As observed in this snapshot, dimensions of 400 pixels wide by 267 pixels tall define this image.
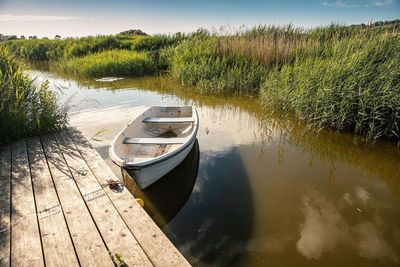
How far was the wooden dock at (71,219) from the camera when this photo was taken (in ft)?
6.70

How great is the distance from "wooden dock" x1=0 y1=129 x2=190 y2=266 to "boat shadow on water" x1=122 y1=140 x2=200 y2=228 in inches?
23.6

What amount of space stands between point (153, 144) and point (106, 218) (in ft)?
5.92

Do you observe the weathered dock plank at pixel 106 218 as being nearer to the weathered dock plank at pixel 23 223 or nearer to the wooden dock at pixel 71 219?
the wooden dock at pixel 71 219

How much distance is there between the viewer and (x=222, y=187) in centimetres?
397

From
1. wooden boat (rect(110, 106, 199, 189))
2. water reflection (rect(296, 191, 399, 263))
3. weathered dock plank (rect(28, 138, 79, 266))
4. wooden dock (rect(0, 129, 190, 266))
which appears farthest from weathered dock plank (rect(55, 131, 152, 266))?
water reflection (rect(296, 191, 399, 263))

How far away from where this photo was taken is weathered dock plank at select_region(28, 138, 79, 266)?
2.05m

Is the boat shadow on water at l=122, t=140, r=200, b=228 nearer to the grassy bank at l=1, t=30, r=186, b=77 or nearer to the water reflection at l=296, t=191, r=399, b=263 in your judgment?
the water reflection at l=296, t=191, r=399, b=263

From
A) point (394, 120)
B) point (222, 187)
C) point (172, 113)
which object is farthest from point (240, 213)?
point (394, 120)

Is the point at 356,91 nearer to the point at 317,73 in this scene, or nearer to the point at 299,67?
the point at 317,73

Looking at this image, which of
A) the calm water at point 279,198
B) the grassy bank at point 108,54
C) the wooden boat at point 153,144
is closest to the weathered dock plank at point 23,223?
the wooden boat at point 153,144

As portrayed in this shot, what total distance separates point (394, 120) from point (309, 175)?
7.22 feet

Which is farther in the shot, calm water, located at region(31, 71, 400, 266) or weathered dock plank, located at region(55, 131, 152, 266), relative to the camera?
calm water, located at region(31, 71, 400, 266)

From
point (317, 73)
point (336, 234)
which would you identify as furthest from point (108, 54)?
point (336, 234)

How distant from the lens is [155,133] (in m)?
5.33
